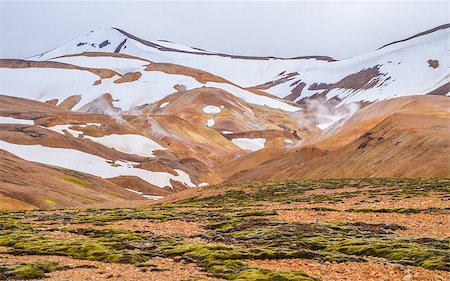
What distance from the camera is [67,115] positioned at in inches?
6767

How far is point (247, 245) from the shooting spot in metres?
23.4

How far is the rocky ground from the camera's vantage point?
59.0ft

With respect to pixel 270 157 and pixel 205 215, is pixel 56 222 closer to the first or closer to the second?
pixel 205 215

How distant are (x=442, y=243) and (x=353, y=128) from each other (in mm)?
113569

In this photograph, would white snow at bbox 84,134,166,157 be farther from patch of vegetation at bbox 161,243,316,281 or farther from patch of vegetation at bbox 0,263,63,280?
patch of vegetation at bbox 0,263,63,280

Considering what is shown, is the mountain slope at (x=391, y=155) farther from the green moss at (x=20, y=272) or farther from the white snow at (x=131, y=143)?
the green moss at (x=20, y=272)

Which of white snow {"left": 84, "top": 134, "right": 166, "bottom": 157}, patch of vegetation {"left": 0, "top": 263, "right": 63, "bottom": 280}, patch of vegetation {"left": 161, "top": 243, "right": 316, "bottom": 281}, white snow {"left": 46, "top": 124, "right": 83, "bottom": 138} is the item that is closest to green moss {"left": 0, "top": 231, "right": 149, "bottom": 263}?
patch of vegetation {"left": 161, "top": 243, "right": 316, "bottom": 281}

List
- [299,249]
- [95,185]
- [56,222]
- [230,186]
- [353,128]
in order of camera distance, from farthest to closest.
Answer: [353,128], [95,185], [230,186], [56,222], [299,249]

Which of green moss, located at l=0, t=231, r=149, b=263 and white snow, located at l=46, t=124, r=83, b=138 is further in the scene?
white snow, located at l=46, t=124, r=83, b=138

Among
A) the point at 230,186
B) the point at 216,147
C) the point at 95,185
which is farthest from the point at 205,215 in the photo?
the point at 216,147

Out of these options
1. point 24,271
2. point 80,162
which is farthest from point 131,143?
point 24,271

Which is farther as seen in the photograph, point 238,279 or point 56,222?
point 56,222

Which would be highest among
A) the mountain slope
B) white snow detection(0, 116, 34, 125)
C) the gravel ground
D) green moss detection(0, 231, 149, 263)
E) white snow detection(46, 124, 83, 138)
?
white snow detection(0, 116, 34, 125)

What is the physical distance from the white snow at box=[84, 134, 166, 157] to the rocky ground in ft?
361
